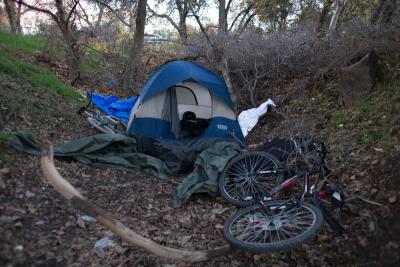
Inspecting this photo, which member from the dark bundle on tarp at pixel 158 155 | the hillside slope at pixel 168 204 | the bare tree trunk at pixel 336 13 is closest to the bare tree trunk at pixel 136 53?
the hillside slope at pixel 168 204

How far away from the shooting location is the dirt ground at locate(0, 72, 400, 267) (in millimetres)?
3523

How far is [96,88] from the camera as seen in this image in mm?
12273

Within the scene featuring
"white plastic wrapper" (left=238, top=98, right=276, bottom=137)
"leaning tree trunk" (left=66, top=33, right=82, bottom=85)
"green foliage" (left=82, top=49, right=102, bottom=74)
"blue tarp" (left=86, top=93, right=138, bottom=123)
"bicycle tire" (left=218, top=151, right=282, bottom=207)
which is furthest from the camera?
"green foliage" (left=82, top=49, right=102, bottom=74)

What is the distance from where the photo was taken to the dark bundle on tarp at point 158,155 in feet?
17.4

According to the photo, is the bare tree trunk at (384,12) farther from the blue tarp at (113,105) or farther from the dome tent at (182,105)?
the blue tarp at (113,105)

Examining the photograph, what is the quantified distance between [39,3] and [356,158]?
10308 mm

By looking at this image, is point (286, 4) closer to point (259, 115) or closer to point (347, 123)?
point (259, 115)

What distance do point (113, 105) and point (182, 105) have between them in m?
2.07

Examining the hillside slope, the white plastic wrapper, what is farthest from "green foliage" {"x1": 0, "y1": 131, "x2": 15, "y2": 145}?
the white plastic wrapper

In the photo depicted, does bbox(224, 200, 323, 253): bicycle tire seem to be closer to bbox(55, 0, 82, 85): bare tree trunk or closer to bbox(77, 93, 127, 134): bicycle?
bbox(77, 93, 127, 134): bicycle

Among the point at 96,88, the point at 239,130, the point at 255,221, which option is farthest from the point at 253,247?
the point at 96,88

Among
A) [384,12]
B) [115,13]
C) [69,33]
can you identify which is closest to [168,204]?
[384,12]

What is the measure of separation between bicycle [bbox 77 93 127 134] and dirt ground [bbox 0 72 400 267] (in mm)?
2137

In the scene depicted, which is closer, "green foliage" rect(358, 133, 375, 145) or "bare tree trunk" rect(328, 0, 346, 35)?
"green foliage" rect(358, 133, 375, 145)
